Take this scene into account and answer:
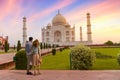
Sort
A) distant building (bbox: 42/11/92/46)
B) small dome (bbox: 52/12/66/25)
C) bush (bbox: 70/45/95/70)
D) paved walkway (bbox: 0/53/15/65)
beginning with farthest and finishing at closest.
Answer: distant building (bbox: 42/11/92/46) → small dome (bbox: 52/12/66/25) → paved walkway (bbox: 0/53/15/65) → bush (bbox: 70/45/95/70)

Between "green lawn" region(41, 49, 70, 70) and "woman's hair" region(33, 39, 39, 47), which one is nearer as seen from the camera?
"woman's hair" region(33, 39, 39, 47)

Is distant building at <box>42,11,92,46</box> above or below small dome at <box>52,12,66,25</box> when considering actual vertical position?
below

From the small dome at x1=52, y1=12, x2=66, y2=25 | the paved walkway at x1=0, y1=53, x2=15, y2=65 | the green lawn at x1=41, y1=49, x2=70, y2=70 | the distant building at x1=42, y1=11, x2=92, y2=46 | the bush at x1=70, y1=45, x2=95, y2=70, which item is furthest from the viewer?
the distant building at x1=42, y1=11, x2=92, y2=46

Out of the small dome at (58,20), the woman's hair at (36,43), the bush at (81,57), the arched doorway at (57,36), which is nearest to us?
the woman's hair at (36,43)

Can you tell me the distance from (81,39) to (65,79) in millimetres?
75574

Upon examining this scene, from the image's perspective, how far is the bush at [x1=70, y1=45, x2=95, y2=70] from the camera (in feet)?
38.8

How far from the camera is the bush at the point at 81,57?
11820 millimetres

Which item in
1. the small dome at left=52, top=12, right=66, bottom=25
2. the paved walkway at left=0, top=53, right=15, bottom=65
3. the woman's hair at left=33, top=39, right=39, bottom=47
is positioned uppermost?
the small dome at left=52, top=12, right=66, bottom=25

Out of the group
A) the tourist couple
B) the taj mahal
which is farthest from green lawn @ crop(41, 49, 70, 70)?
the taj mahal

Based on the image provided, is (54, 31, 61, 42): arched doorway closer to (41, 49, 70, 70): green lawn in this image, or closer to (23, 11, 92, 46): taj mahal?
(23, 11, 92, 46): taj mahal

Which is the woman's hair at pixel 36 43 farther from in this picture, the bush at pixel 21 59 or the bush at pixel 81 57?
the bush at pixel 81 57

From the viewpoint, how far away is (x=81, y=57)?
11828 millimetres

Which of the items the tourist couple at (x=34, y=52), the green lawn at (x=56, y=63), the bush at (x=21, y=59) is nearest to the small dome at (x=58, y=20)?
the green lawn at (x=56, y=63)

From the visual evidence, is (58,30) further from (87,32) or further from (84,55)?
→ (84,55)
